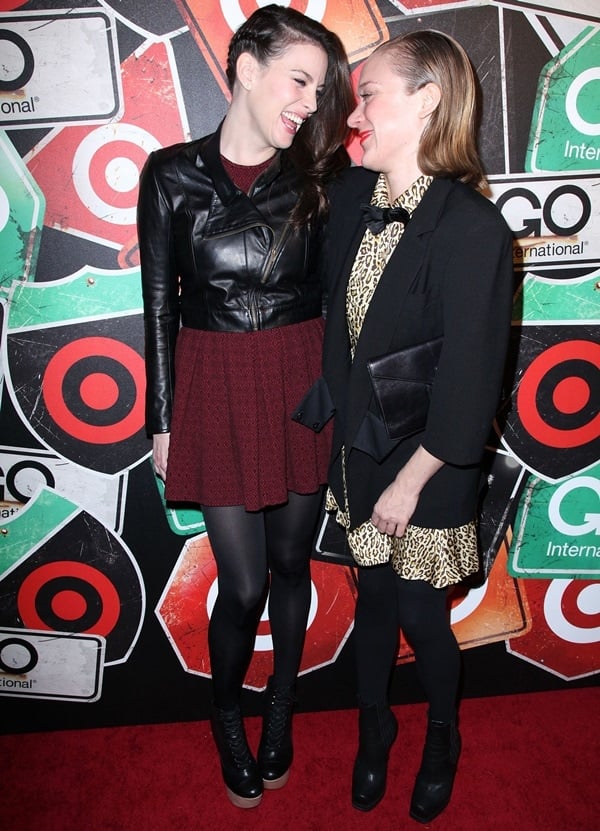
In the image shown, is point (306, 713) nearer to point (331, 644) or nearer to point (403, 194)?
point (331, 644)

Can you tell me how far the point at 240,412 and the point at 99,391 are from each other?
52 centimetres

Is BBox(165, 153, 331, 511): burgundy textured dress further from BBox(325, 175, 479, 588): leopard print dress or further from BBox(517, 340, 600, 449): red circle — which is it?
BBox(517, 340, 600, 449): red circle

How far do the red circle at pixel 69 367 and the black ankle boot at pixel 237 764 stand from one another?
811mm

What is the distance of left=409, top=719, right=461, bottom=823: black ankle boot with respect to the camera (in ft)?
6.17

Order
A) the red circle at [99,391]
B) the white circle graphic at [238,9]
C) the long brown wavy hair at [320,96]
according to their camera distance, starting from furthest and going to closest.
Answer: the red circle at [99,391]
the white circle graphic at [238,9]
the long brown wavy hair at [320,96]

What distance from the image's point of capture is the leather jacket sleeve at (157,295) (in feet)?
5.36

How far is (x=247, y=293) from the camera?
165 centimetres

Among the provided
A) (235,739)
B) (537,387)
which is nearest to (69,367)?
(235,739)

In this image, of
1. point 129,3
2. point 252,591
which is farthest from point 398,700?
point 129,3

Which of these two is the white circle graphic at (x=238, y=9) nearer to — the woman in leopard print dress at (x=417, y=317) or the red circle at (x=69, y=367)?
the woman in leopard print dress at (x=417, y=317)

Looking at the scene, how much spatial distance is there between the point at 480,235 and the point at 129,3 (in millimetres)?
1038

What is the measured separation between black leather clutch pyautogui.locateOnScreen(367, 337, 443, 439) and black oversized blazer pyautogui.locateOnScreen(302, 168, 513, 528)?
0.03m

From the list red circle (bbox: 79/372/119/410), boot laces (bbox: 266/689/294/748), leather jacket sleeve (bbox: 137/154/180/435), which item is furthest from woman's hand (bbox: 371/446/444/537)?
red circle (bbox: 79/372/119/410)

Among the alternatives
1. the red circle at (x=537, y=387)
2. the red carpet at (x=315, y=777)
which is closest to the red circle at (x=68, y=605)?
the red carpet at (x=315, y=777)
